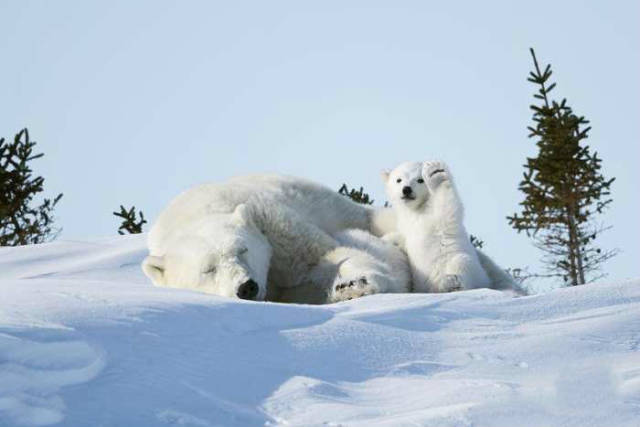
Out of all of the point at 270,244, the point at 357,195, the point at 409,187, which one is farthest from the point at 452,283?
the point at 357,195

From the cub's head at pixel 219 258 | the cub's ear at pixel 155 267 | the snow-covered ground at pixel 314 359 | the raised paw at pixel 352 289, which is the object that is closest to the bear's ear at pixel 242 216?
the cub's head at pixel 219 258

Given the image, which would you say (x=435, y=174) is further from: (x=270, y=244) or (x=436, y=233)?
(x=270, y=244)

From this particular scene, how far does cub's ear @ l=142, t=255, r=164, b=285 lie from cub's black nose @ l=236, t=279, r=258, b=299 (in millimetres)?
835

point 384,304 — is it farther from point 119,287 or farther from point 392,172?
point 392,172

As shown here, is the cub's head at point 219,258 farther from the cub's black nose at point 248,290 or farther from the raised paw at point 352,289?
the raised paw at point 352,289

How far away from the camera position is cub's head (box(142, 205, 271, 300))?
19.1 ft

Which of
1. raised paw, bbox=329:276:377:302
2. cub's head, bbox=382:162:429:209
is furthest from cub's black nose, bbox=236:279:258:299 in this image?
cub's head, bbox=382:162:429:209

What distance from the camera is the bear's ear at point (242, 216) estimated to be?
6.28 meters

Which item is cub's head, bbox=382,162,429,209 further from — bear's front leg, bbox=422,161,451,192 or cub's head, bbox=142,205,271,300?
cub's head, bbox=142,205,271,300

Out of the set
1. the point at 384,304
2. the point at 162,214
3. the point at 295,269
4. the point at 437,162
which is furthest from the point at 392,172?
the point at 384,304

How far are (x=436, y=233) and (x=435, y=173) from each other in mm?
385

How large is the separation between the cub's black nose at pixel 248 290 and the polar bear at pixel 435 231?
1.22 metres

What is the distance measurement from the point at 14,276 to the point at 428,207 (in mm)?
4298

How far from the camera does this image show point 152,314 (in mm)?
4098
